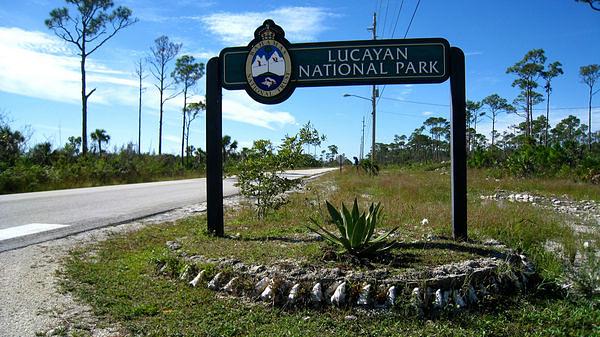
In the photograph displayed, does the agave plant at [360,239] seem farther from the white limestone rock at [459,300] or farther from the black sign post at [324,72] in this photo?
the black sign post at [324,72]

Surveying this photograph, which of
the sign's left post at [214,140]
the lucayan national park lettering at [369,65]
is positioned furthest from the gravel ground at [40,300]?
the lucayan national park lettering at [369,65]

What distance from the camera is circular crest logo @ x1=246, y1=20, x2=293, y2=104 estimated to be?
21.9 feet

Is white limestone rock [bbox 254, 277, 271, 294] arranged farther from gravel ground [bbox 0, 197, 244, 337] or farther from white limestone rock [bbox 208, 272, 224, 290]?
gravel ground [bbox 0, 197, 244, 337]

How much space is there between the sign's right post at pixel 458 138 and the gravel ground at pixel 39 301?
435cm

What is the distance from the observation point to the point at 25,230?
8031 millimetres

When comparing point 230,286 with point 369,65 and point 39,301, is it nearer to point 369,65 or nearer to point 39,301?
point 39,301

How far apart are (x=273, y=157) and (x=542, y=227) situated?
4568 mm

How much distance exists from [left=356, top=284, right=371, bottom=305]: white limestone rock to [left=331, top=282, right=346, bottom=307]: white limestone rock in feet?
0.42

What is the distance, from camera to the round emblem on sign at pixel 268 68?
21.9ft

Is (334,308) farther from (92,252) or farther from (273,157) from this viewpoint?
(273,157)

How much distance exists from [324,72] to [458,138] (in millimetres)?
2025

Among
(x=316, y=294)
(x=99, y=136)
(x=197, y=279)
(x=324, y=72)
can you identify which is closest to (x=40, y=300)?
(x=197, y=279)

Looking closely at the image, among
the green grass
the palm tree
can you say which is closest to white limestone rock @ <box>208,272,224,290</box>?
the green grass

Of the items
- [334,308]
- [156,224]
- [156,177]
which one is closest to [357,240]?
[334,308]
